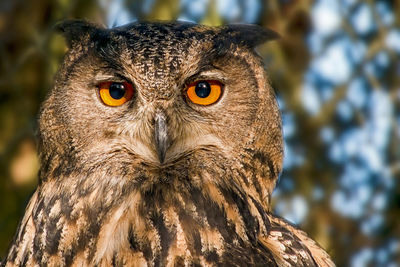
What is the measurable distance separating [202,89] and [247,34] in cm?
27

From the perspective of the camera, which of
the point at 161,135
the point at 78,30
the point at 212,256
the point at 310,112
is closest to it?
the point at 212,256

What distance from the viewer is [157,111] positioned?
163 cm

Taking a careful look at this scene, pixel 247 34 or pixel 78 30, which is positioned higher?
pixel 247 34

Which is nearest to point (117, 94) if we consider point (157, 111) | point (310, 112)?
point (157, 111)

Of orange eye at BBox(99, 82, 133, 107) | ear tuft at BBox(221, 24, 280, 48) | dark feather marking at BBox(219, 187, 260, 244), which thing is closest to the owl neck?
dark feather marking at BBox(219, 187, 260, 244)

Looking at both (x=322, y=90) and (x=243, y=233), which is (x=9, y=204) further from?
(x=243, y=233)

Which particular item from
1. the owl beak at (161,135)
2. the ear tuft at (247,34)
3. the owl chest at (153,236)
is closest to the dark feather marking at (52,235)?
the owl chest at (153,236)

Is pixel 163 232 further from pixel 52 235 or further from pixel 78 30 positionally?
pixel 78 30

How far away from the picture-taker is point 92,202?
1.60 m

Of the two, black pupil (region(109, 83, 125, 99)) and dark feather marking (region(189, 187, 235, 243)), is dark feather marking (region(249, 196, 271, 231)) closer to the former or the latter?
dark feather marking (region(189, 187, 235, 243))

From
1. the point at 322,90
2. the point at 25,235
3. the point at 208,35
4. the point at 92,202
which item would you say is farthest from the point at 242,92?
the point at 322,90

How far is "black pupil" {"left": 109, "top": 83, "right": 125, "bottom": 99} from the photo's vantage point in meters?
1.65

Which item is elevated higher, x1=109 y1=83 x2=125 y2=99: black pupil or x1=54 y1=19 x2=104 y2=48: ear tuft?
x1=54 y1=19 x2=104 y2=48: ear tuft

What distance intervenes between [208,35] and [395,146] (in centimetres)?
204
